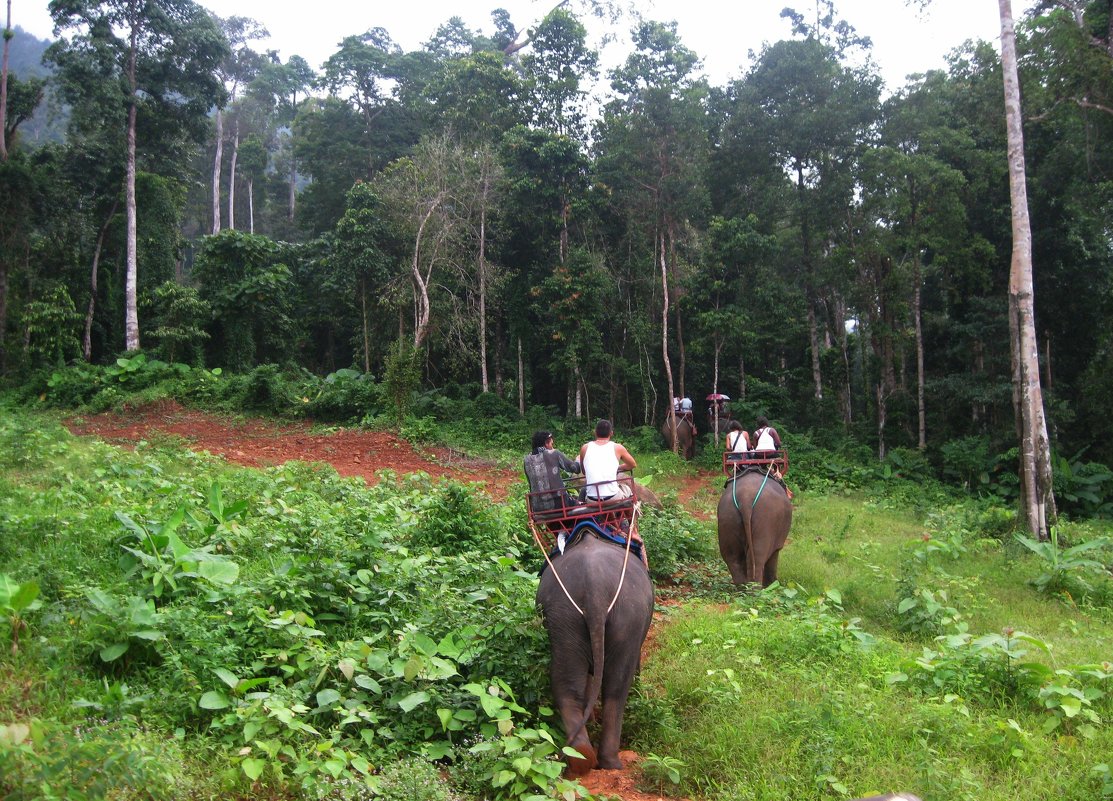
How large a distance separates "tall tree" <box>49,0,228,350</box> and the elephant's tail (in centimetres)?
2251

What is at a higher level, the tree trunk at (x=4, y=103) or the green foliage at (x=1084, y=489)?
the tree trunk at (x=4, y=103)

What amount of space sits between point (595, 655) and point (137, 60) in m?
25.3

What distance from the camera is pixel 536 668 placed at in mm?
5336

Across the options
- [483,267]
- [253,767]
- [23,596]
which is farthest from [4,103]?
[253,767]

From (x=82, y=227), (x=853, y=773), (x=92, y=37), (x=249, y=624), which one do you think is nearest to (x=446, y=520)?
(x=249, y=624)

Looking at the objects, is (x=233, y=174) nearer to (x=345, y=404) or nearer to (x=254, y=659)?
(x=345, y=404)

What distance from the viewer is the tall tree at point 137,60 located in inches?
896

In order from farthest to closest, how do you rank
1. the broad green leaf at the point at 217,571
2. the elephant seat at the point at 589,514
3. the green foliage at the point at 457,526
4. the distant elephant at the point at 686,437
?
the distant elephant at the point at 686,437 → the green foliage at the point at 457,526 → the elephant seat at the point at 589,514 → the broad green leaf at the point at 217,571

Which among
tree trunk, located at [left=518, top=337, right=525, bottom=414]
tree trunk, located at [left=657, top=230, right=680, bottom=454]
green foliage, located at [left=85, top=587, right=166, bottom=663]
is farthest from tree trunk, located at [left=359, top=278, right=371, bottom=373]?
green foliage, located at [left=85, top=587, right=166, bottom=663]

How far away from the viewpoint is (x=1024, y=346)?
40.0 ft

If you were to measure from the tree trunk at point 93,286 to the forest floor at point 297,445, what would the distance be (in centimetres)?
764

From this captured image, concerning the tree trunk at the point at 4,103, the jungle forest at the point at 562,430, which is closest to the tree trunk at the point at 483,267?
the jungle forest at the point at 562,430

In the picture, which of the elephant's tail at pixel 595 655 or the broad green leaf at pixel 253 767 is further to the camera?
the elephant's tail at pixel 595 655

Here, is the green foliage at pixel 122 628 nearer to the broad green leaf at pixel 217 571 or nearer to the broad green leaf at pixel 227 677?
the broad green leaf at pixel 227 677
